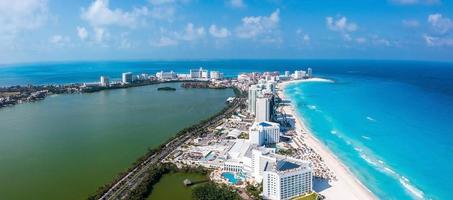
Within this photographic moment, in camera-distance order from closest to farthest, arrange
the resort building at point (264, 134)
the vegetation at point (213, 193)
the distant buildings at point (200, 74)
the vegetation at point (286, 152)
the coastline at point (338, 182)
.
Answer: the vegetation at point (213, 193) → the coastline at point (338, 182) → the vegetation at point (286, 152) → the resort building at point (264, 134) → the distant buildings at point (200, 74)

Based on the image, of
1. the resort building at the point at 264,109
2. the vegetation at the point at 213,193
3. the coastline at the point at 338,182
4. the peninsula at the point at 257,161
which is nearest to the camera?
the vegetation at the point at 213,193

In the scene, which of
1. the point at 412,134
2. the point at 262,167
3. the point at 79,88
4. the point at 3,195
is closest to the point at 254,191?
the point at 262,167

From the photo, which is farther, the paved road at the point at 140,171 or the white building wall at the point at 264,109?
A: the white building wall at the point at 264,109

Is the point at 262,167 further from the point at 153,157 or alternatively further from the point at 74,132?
the point at 74,132

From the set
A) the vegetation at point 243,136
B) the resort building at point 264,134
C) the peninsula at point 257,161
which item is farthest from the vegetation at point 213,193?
the vegetation at point 243,136

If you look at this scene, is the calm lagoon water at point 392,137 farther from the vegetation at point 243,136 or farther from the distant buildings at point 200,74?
the distant buildings at point 200,74

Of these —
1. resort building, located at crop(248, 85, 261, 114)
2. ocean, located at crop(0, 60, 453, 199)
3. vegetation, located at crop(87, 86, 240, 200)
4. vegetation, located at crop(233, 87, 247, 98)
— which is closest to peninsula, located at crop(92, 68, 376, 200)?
vegetation, located at crop(87, 86, 240, 200)
